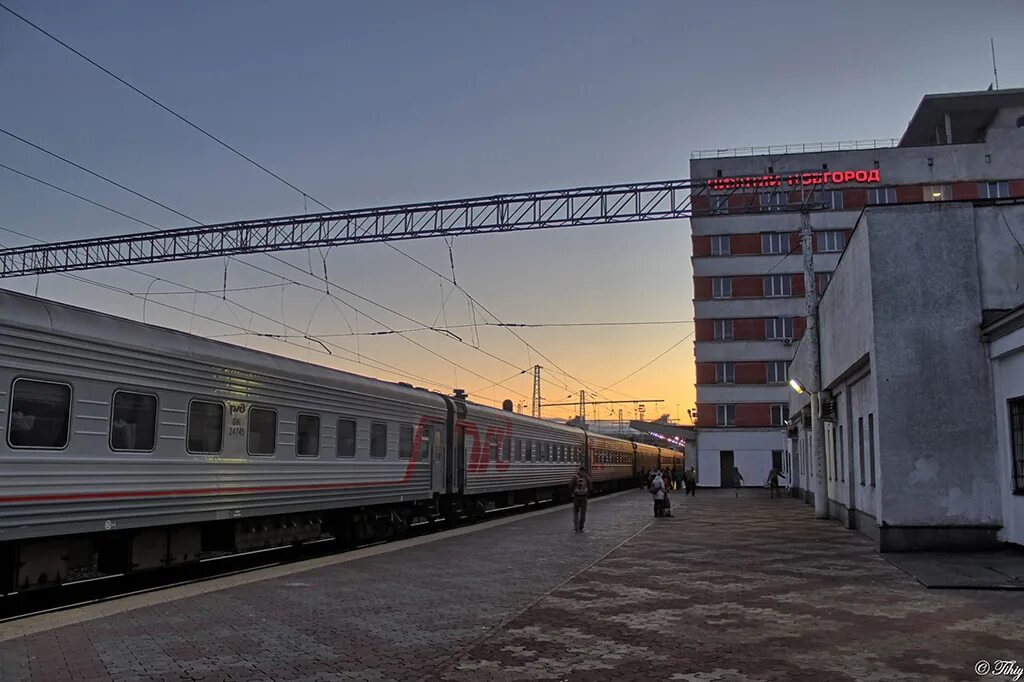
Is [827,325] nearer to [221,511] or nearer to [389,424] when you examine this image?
[389,424]

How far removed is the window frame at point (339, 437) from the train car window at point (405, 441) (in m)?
1.83

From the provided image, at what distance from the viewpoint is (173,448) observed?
34.7 feet

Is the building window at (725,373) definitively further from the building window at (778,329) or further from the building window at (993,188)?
the building window at (993,188)

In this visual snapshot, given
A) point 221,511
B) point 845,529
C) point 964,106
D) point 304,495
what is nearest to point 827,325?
point 845,529

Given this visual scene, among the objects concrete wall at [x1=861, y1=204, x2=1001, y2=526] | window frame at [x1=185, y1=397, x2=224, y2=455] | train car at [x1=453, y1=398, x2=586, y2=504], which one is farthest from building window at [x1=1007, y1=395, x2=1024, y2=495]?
train car at [x1=453, y1=398, x2=586, y2=504]

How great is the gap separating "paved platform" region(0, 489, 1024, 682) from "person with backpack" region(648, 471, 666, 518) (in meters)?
9.73

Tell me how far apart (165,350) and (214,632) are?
406 cm

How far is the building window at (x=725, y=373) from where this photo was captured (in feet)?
167

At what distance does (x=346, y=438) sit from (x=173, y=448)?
14.6 ft

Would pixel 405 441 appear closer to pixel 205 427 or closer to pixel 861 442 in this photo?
pixel 205 427

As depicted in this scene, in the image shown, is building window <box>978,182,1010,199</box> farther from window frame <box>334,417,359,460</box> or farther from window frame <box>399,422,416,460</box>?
window frame <box>334,417,359,460</box>

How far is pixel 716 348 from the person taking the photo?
2009 inches

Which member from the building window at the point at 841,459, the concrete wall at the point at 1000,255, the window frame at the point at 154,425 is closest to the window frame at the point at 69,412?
the window frame at the point at 154,425

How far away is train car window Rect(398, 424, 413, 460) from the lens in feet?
55.6
